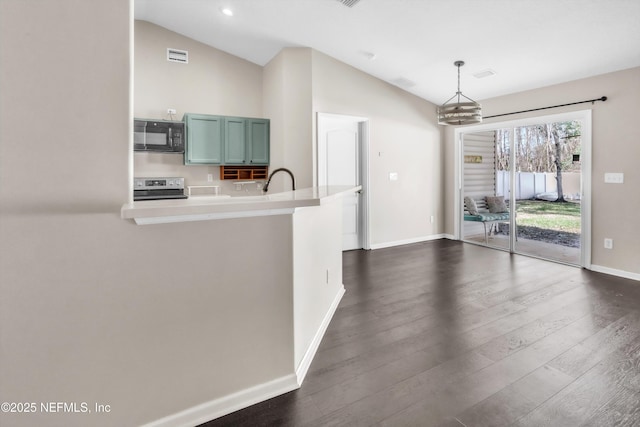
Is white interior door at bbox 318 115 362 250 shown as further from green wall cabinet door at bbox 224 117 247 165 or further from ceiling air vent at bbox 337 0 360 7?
ceiling air vent at bbox 337 0 360 7

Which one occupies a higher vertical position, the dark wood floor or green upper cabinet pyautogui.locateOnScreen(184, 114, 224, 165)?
green upper cabinet pyautogui.locateOnScreen(184, 114, 224, 165)

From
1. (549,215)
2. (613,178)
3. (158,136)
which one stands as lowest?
(549,215)

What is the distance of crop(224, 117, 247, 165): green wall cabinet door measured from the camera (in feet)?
16.3

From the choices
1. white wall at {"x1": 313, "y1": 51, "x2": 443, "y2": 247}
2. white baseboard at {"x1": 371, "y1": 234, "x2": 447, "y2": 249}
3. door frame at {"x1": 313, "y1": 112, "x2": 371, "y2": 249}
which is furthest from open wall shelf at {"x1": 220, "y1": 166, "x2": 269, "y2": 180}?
white baseboard at {"x1": 371, "y1": 234, "x2": 447, "y2": 249}

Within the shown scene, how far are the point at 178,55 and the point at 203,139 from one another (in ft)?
4.35

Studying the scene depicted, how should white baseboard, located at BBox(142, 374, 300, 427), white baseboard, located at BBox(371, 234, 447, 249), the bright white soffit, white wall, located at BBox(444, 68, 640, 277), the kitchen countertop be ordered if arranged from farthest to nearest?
white baseboard, located at BBox(371, 234, 447, 249) → white wall, located at BBox(444, 68, 640, 277) → the bright white soffit → white baseboard, located at BBox(142, 374, 300, 427) → the kitchen countertop

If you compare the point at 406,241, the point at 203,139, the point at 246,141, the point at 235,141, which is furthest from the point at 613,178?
the point at 203,139

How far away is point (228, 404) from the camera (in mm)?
1664

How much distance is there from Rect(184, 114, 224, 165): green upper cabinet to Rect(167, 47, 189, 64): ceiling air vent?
3.06ft

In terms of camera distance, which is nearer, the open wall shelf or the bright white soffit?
the bright white soffit

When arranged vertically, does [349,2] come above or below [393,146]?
above

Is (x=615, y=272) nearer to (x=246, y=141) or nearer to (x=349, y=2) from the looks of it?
(x=349, y=2)

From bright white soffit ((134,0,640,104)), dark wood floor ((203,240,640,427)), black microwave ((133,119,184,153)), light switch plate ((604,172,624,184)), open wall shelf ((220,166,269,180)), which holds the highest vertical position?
bright white soffit ((134,0,640,104))

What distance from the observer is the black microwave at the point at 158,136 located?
172 inches
